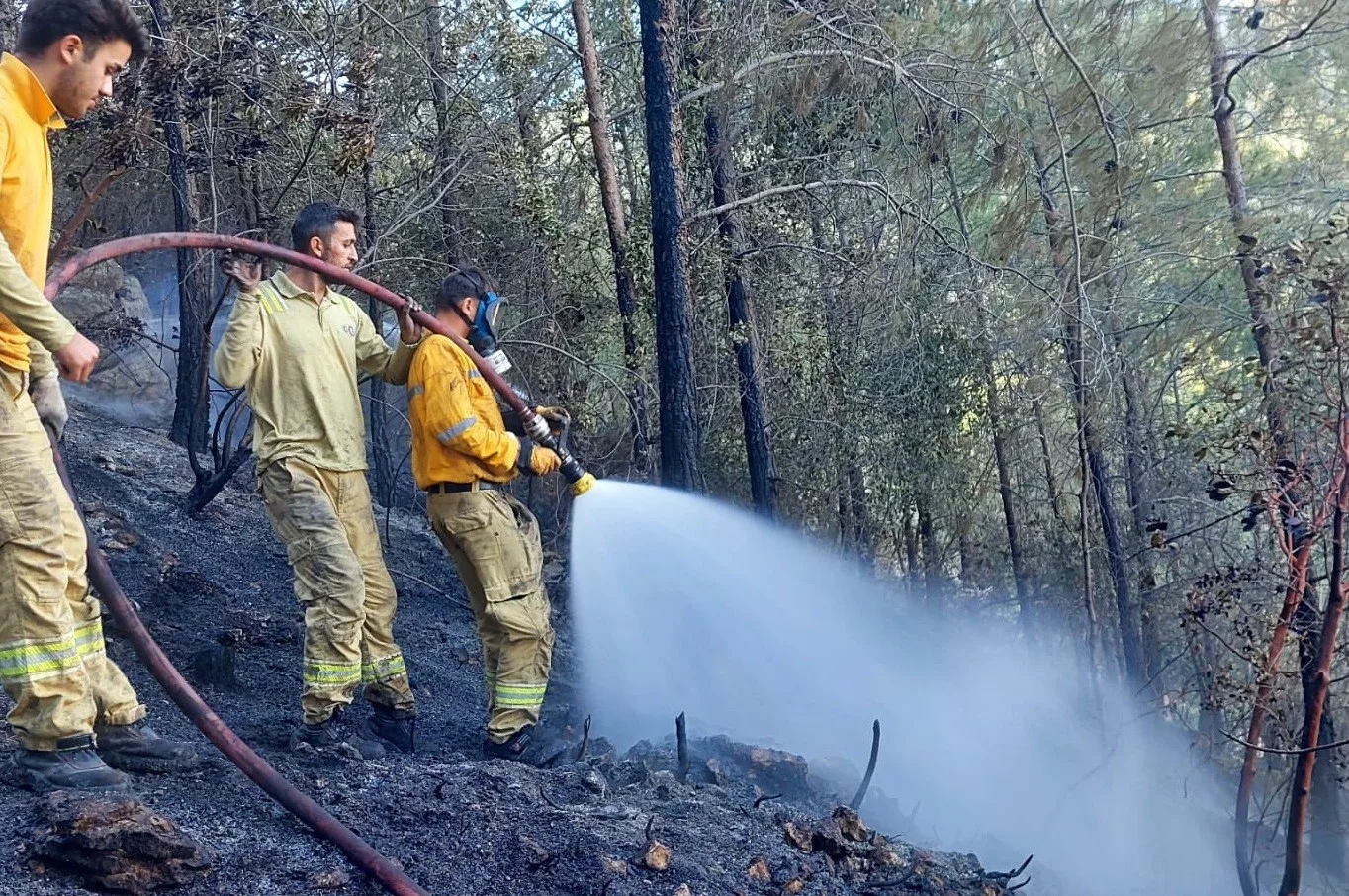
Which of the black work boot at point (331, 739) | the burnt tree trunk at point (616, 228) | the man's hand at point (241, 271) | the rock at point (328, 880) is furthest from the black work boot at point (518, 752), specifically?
the burnt tree trunk at point (616, 228)

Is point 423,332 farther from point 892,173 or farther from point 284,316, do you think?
point 892,173

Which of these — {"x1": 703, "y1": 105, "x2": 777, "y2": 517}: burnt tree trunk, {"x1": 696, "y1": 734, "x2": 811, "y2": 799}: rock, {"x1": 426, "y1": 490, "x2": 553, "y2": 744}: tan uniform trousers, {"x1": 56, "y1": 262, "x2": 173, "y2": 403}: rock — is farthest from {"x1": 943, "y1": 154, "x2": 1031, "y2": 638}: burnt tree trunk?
{"x1": 56, "y1": 262, "x2": 173, "y2": 403}: rock

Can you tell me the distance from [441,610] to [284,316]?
396cm

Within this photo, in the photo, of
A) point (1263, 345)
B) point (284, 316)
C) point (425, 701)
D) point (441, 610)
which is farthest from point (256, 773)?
point (1263, 345)

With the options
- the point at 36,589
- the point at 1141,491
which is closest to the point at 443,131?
the point at 36,589

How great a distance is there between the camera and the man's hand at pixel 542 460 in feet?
16.2

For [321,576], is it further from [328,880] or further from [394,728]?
[328,880]

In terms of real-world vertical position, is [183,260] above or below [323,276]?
above

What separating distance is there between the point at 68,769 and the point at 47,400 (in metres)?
1.16

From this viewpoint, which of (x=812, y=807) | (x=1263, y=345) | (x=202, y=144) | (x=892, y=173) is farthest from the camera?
(x=892, y=173)

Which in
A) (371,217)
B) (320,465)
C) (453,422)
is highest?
(371,217)

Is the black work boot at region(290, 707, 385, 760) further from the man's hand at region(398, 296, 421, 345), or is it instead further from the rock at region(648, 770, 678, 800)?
the man's hand at region(398, 296, 421, 345)

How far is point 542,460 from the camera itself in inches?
195

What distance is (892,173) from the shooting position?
371 inches
